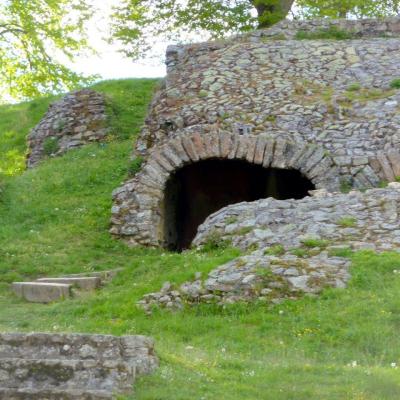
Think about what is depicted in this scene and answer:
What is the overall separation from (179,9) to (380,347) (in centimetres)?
1747

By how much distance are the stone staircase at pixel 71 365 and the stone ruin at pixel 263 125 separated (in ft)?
27.6

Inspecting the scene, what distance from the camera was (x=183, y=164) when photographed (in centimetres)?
1513

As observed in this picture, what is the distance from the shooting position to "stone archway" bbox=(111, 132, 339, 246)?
14.6 metres

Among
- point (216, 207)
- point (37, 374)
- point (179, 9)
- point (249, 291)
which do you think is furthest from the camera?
point (179, 9)

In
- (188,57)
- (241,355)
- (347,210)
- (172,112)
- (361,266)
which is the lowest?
(241,355)

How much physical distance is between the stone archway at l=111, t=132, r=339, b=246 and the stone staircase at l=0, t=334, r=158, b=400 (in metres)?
8.46

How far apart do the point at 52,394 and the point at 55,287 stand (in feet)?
19.8

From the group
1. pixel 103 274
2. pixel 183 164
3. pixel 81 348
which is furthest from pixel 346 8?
pixel 81 348

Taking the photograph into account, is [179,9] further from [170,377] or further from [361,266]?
[170,377]

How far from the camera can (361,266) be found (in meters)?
9.58

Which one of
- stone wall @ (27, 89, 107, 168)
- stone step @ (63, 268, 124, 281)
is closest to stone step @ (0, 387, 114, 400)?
stone step @ (63, 268, 124, 281)

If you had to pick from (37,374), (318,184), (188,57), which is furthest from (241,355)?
(188,57)

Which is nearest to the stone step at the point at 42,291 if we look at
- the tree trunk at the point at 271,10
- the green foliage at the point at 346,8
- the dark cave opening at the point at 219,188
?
the dark cave opening at the point at 219,188

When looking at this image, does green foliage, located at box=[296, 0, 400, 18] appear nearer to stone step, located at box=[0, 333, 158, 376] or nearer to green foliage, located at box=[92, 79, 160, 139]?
green foliage, located at box=[92, 79, 160, 139]
